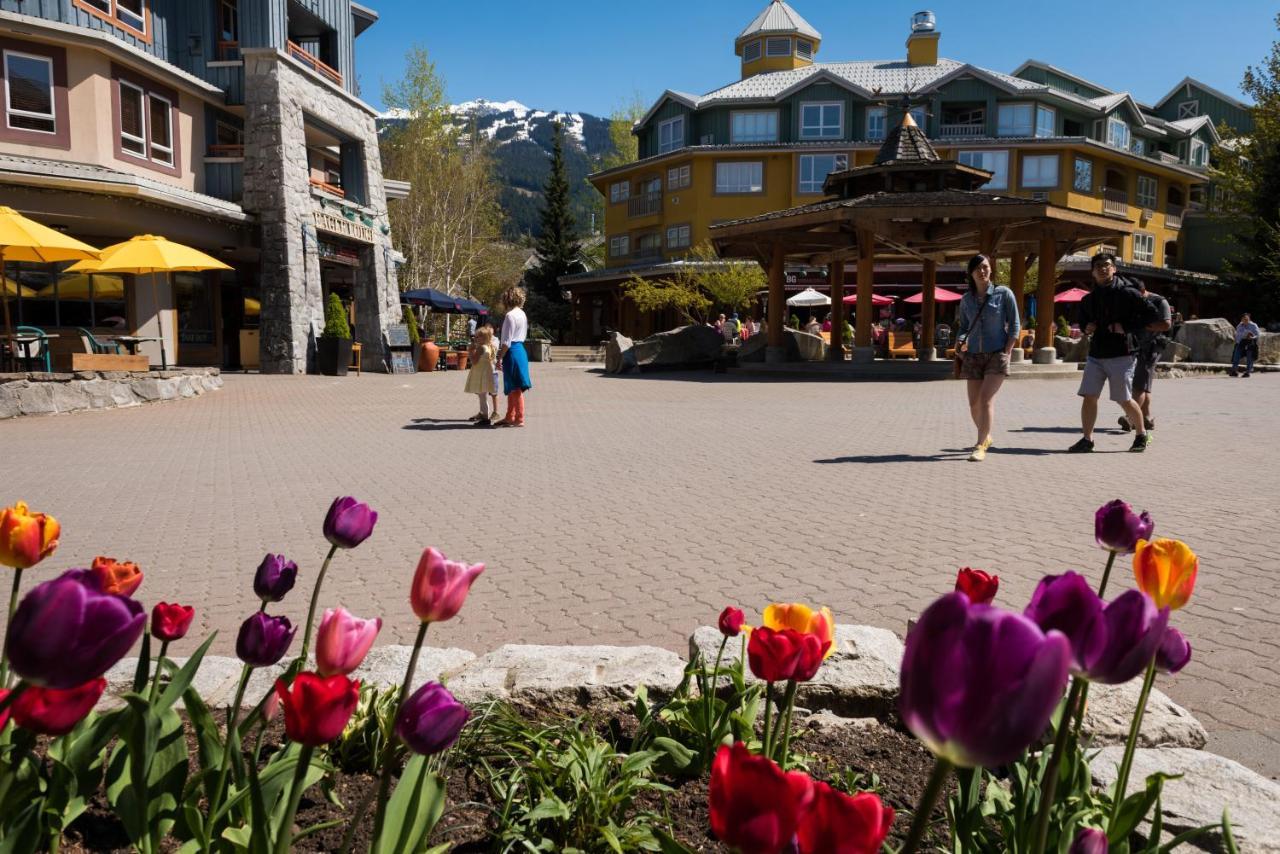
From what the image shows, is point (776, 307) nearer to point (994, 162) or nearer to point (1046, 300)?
point (1046, 300)

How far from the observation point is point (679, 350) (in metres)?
24.9

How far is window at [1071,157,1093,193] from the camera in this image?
44438mm

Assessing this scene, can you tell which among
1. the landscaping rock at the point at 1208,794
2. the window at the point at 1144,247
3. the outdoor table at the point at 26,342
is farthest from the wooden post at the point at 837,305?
the window at the point at 1144,247

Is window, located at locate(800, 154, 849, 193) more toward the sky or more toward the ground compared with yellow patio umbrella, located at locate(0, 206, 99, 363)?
more toward the sky

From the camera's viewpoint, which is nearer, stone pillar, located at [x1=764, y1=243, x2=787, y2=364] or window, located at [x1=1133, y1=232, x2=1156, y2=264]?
stone pillar, located at [x1=764, y1=243, x2=787, y2=364]

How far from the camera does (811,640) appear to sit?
5.15 ft

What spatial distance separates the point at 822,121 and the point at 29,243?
3752 centimetres

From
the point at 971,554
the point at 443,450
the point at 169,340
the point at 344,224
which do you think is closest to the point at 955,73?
the point at 344,224

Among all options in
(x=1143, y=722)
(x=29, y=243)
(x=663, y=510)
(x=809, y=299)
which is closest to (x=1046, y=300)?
(x=809, y=299)

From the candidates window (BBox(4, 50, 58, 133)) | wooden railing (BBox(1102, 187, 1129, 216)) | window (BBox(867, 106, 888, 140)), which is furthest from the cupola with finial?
window (BBox(4, 50, 58, 133))

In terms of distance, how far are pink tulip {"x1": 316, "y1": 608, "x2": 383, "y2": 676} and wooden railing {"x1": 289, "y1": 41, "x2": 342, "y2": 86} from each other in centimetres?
2645

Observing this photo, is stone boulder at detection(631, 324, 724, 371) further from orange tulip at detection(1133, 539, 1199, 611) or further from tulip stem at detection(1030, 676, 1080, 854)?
tulip stem at detection(1030, 676, 1080, 854)

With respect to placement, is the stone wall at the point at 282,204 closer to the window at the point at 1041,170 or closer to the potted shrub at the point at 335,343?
the potted shrub at the point at 335,343

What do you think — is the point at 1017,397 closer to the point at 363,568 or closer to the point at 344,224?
the point at 363,568
